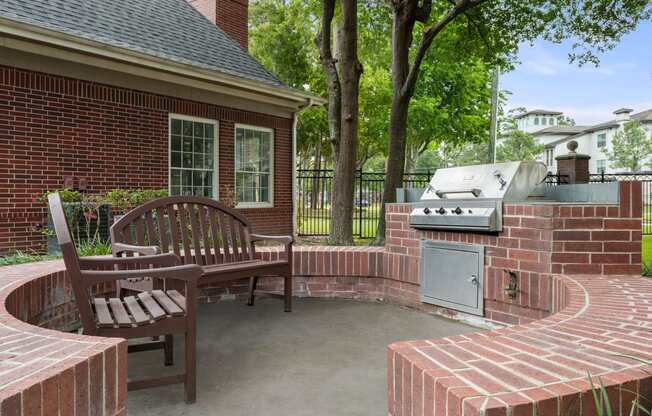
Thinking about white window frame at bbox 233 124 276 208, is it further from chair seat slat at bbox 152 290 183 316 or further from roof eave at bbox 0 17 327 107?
chair seat slat at bbox 152 290 183 316

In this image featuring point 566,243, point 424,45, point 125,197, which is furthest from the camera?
point 424,45

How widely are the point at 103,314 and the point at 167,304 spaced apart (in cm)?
32

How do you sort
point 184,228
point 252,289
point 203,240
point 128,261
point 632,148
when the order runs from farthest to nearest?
point 632,148 < point 252,289 < point 203,240 < point 184,228 < point 128,261

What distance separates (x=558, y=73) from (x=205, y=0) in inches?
3701

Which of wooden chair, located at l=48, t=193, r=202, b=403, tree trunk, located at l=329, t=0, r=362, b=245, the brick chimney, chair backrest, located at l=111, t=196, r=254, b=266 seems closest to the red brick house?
the brick chimney

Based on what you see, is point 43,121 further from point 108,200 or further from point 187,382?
point 187,382

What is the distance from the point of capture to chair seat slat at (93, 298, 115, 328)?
2.35m

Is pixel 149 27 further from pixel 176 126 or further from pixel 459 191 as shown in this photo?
pixel 459 191

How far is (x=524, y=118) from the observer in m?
98.3

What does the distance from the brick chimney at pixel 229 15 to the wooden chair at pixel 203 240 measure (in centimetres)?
942

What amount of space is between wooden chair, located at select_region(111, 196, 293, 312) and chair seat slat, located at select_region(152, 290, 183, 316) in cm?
A: 42

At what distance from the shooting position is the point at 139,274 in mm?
2396

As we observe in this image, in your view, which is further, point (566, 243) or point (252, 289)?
point (252, 289)

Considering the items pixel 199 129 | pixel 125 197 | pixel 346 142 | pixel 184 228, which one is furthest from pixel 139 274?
pixel 199 129
